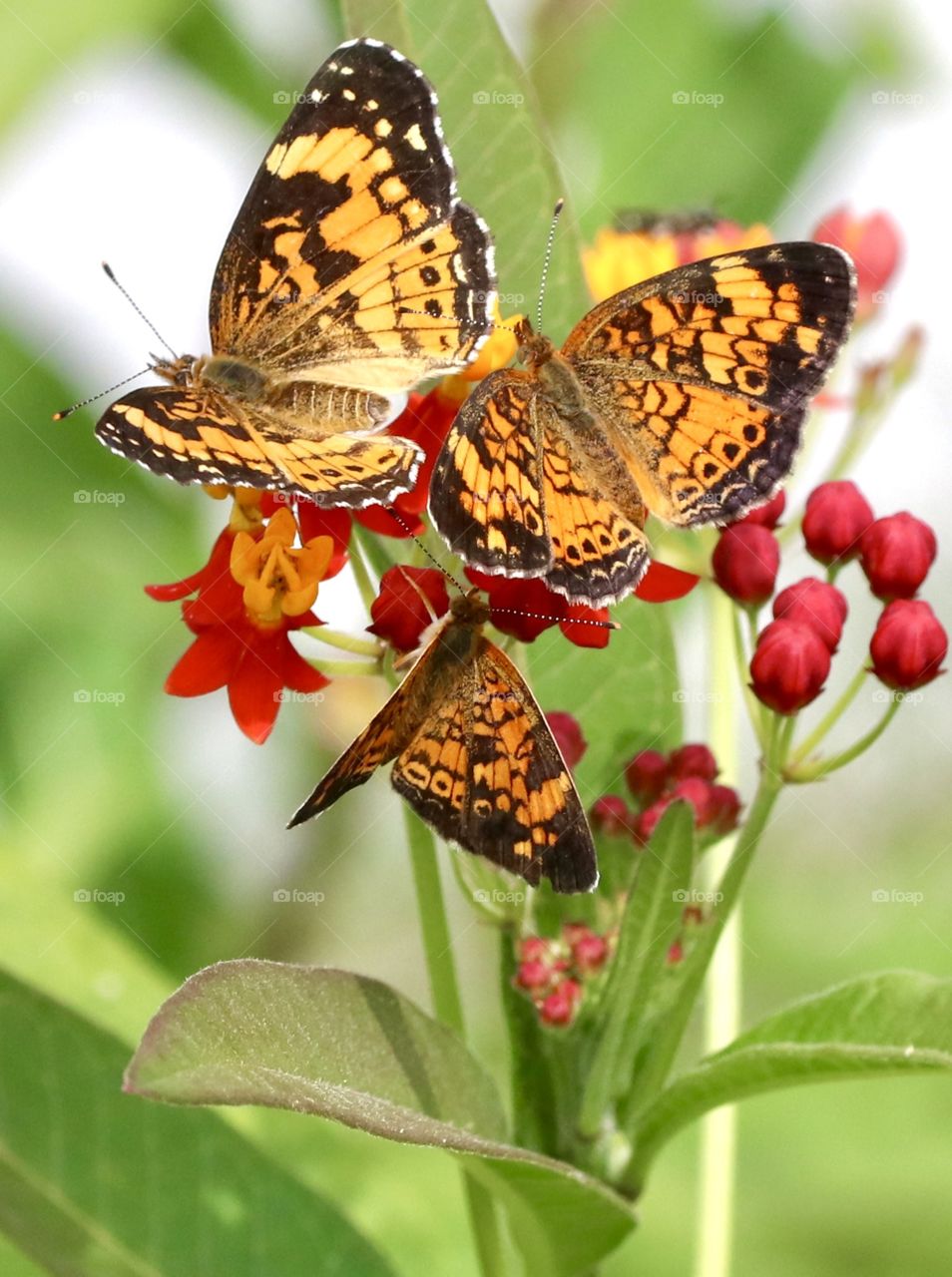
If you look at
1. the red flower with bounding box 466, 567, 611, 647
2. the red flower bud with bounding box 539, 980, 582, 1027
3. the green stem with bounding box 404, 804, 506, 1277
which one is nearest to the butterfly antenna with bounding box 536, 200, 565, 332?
the red flower with bounding box 466, 567, 611, 647

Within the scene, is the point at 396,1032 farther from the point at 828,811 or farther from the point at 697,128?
the point at 828,811

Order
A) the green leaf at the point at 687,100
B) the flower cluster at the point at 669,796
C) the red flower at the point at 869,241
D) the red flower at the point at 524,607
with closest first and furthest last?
1. the red flower at the point at 524,607
2. the flower cluster at the point at 669,796
3. the red flower at the point at 869,241
4. the green leaf at the point at 687,100

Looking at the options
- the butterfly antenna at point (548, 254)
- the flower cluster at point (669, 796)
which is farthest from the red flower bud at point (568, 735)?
the butterfly antenna at point (548, 254)

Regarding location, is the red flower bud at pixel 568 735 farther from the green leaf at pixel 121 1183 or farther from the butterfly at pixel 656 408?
the green leaf at pixel 121 1183

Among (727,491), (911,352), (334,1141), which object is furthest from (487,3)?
(334,1141)

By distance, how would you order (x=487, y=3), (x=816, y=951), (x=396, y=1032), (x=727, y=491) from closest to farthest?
(x=396, y=1032) < (x=727, y=491) < (x=487, y=3) < (x=816, y=951)

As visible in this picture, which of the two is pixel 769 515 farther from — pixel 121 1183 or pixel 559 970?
pixel 121 1183
